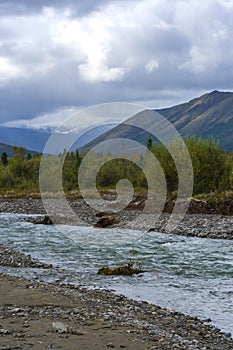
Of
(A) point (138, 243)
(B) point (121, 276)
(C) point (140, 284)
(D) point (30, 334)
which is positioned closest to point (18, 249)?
(A) point (138, 243)

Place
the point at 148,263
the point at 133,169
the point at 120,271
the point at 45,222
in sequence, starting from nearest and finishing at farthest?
the point at 120,271, the point at 148,263, the point at 45,222, the point at 133,169

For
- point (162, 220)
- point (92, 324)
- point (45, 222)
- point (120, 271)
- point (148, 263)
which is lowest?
point (45, 222)

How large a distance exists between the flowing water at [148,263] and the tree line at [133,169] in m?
19.4

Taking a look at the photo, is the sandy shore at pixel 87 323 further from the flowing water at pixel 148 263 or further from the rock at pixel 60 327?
the flowing water at pixel 148 263

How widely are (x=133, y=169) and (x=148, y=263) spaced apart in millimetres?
67698

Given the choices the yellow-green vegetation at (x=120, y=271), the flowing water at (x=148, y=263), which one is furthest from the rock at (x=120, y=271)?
the flowing water at (x=148, y=263)

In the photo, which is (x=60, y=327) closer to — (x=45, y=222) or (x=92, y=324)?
(x=92, y=324)

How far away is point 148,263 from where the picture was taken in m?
23.6

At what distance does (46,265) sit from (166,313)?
974 cm

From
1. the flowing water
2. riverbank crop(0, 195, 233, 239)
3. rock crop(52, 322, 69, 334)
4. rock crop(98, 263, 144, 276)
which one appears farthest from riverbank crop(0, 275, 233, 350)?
riverbank crop(0, 195, 233, 239)

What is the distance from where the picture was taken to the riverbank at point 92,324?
1068 cm

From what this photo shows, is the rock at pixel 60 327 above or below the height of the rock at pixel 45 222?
above

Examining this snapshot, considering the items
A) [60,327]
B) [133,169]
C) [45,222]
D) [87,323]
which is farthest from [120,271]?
[133,169]

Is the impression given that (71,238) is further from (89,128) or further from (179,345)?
(179,345)
